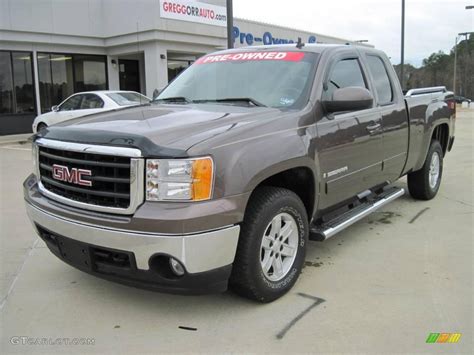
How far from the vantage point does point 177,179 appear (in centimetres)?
287

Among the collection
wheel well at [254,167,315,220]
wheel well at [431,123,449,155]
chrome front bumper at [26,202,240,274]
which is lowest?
chrome front bumper at [26,202,240,274]

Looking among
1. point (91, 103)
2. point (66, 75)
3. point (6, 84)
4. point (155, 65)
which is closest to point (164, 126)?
point (91, 103)

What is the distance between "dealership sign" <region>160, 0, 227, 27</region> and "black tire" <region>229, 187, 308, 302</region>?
1583 centimetres

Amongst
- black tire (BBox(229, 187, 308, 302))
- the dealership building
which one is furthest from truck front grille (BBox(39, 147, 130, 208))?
the dealership building

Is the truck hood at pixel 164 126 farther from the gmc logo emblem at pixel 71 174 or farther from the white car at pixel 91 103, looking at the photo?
the white car at pixel 91 103

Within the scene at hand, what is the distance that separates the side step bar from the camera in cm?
400

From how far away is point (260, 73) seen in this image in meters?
4.27

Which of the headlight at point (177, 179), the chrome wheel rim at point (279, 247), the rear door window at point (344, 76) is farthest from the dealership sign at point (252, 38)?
the headlight at point (177, 179)

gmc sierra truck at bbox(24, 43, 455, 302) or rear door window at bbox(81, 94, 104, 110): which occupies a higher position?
rear door window at bbox(81, 94, 104, 110)

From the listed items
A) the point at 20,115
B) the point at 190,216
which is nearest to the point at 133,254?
the point at 190,216

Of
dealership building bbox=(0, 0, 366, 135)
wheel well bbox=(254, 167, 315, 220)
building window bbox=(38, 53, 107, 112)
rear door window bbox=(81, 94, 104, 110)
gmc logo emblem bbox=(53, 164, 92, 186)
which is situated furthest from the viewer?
building window bbox=(38, 53, 107, 112)

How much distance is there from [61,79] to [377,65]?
53.7 feet

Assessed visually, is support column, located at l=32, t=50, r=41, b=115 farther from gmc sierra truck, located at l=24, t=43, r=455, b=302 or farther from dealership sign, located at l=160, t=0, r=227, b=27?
gmc sierra truck, located at l=24, t=43, r=455, b=302

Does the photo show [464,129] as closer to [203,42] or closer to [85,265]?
[203,42]
